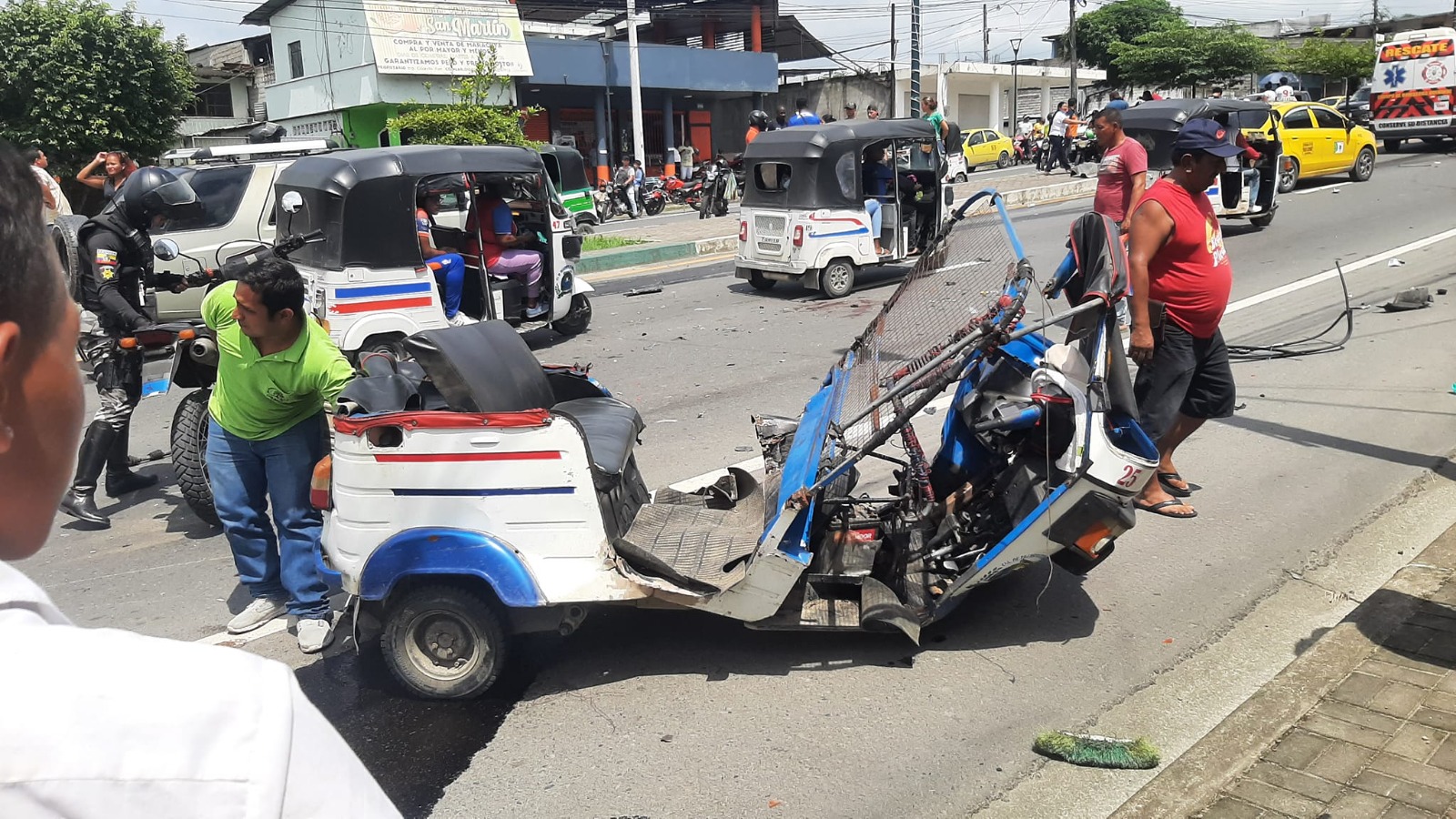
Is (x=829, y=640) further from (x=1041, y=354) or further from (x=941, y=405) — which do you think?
(x=941, y=405)

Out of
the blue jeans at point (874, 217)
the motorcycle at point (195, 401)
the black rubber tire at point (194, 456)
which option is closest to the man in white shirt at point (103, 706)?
the motorcycle at point (195, 401)

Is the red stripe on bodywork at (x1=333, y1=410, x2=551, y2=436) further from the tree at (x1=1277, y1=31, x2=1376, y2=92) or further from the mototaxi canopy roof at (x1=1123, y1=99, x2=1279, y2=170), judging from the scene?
the tree at (x1=1277, y1=31, x2=1376, y2=92)

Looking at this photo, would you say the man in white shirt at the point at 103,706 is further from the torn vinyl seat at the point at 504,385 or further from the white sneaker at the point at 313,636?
the white sneaker at the point at 313,636

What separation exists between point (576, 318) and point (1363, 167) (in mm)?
17747

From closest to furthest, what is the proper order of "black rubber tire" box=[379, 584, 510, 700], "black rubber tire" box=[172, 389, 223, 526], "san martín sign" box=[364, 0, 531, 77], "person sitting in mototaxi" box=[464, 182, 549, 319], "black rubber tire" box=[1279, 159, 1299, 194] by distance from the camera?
1. "black rubber tire" box=[379, 584, 510, 700]
2. "black rubber tire" box=[172, 389, 223, 526]
3. "person sitting in mototaxi" box=[464, 182, 549, 319]
4. "black rubber tire" box=[1279, 159, 1299, 194]
5. "san martín sign" box=[364, 0, 531, 77]

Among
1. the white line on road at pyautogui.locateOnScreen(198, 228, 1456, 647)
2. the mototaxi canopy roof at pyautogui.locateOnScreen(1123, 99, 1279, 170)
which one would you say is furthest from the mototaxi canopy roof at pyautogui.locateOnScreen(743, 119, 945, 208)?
the mototaxi canopy roof at pyautogui.locateOnScreen(1123, 99, 1279, 170)

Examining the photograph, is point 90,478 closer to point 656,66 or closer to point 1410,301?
point 1410,301

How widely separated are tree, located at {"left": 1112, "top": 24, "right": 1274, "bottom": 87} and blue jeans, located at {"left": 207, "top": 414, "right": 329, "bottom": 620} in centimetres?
5001

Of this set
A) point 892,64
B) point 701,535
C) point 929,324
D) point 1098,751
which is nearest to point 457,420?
point 701,535

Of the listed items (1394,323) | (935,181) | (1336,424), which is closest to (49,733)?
(1336,424)

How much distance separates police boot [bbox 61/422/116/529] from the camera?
249 inches

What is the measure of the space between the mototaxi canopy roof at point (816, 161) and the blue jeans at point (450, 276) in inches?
165

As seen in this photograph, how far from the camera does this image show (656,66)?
116 feet

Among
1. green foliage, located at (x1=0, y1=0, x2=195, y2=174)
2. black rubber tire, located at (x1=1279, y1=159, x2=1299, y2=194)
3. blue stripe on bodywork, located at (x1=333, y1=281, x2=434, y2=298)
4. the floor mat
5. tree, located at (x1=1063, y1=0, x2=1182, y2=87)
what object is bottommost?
the floor mat
